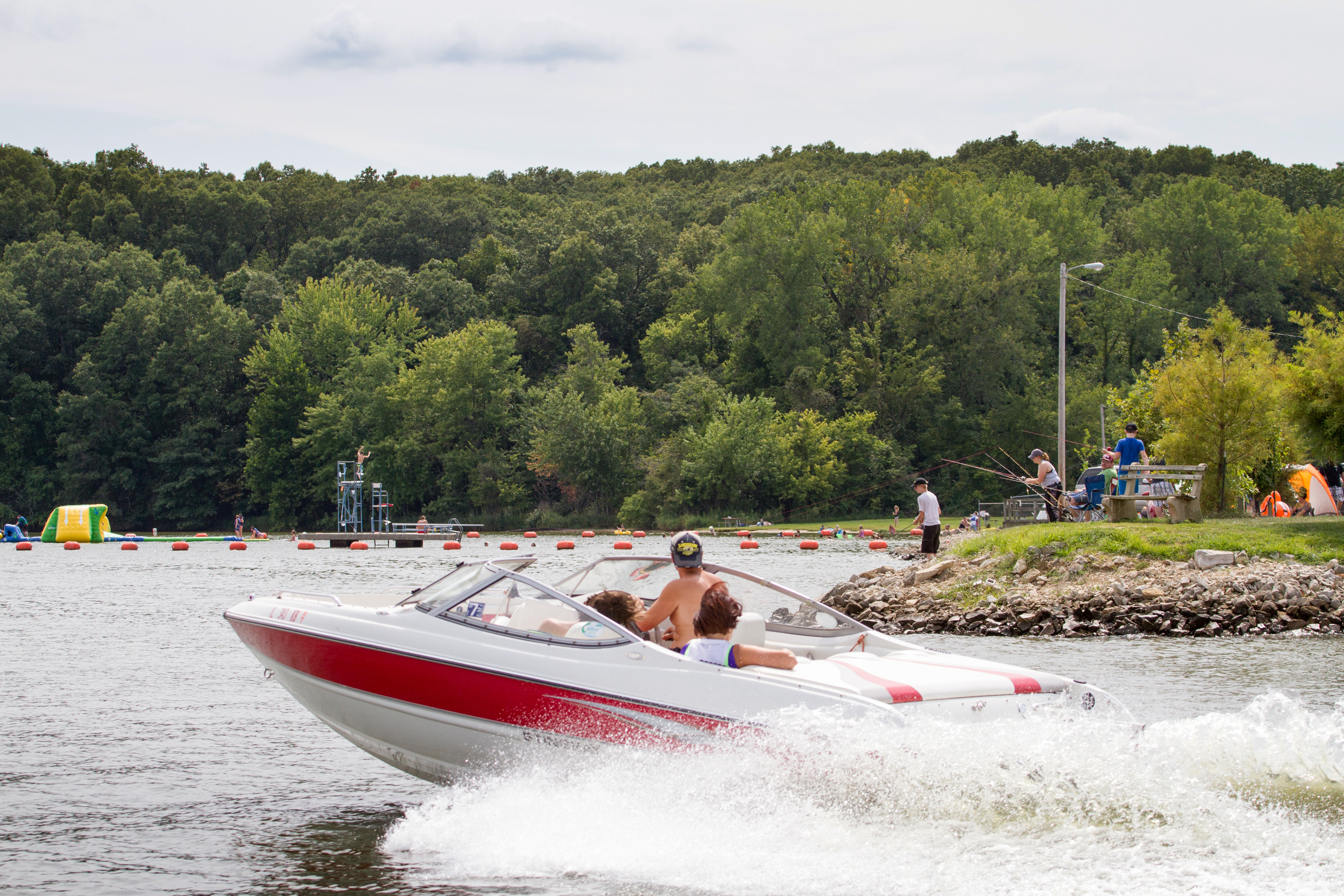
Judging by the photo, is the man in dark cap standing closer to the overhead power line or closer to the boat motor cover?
the boat motor cover

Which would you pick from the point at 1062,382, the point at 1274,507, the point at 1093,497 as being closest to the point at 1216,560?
the point at 1093,497

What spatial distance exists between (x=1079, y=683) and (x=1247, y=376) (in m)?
19.4

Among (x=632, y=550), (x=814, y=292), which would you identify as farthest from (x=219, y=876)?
(x=814, y=292)

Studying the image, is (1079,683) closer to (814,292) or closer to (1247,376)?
(1247,376)

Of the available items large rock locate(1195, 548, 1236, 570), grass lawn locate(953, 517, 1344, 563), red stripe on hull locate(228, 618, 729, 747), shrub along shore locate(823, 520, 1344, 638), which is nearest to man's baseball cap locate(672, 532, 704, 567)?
red stripe on hull locate(228, 618, 729, 747)

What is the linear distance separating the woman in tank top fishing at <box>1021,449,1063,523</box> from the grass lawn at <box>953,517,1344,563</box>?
110 inches

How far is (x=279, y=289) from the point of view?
9350cm

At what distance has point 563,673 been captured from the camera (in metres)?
7.79

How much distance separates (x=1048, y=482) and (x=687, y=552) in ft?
63.7

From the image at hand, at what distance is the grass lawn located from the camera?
1981cm

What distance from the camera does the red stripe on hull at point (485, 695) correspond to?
7512 mm

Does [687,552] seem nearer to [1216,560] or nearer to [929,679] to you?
[929,679]

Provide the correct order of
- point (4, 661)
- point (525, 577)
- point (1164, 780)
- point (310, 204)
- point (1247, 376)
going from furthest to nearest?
1. point (310, 204)
2. point (1247, 376)
3. point (4, 661)
4. point (525, 577)
5. point (1164, 780)

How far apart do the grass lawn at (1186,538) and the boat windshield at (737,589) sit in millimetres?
12703
